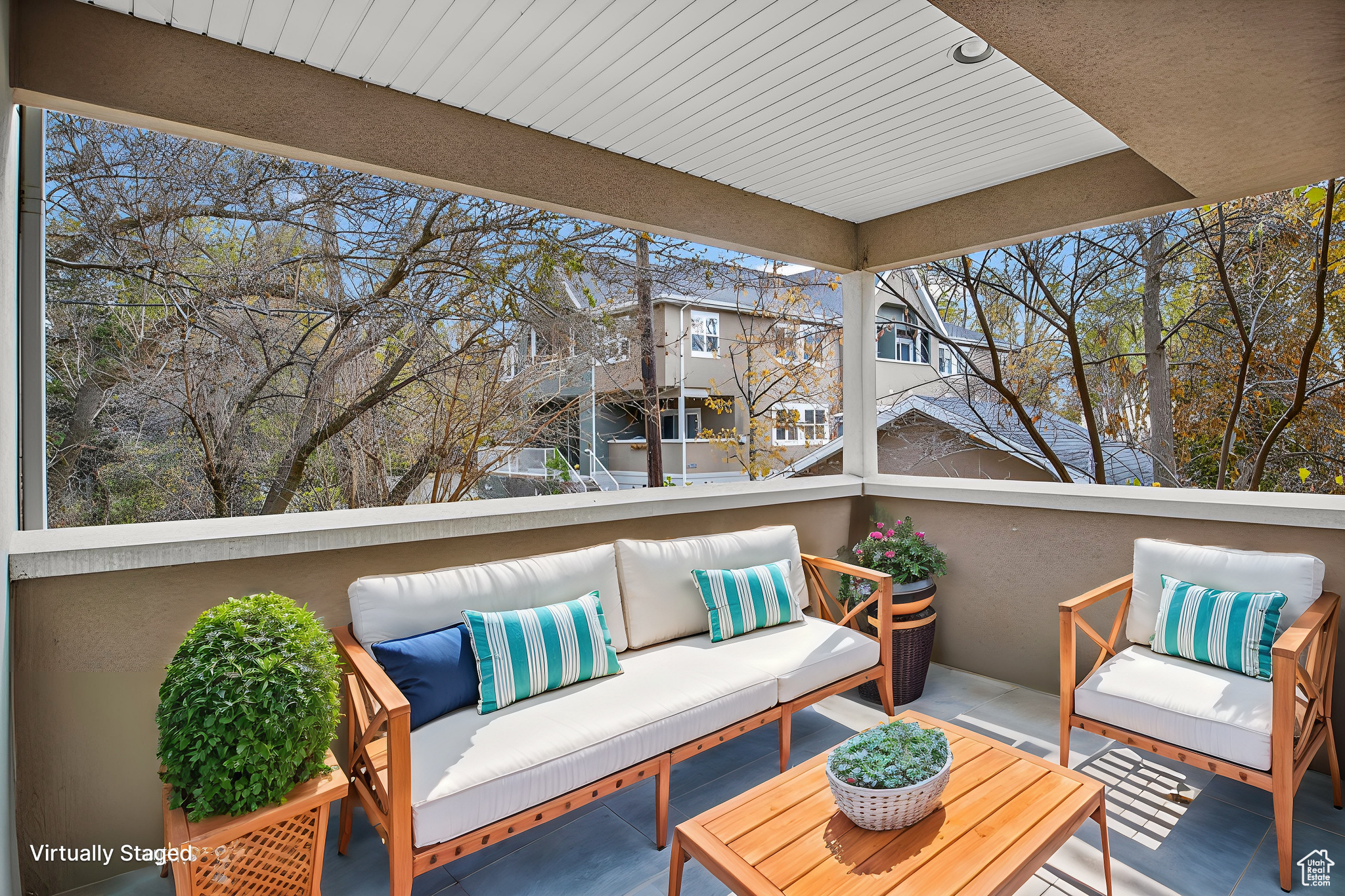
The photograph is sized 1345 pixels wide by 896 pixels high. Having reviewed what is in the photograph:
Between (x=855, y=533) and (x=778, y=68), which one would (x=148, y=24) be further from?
(x=855, y=533)

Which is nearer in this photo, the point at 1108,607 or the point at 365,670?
the point at 365,670

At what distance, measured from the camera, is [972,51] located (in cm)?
229

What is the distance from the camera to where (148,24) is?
2.11 meters

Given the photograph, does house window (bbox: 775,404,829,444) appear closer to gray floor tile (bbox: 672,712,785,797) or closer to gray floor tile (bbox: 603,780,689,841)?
gray floor tile (bbox: 672,712,785,797)

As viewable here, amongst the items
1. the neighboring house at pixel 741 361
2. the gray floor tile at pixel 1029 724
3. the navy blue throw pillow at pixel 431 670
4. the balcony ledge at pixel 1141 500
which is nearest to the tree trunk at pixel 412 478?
the neighboring house at pixel 741 361

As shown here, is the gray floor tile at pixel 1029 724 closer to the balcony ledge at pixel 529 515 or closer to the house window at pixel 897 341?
the balcony ledge at pixel 529 515

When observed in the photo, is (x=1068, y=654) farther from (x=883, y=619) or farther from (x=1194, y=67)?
(x=1194, y=67)

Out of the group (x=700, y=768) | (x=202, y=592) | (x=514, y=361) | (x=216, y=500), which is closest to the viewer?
(x=202, y=592)

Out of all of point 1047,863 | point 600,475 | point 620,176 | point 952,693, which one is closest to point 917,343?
point 600,475

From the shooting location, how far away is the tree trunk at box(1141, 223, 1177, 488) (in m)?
5.95

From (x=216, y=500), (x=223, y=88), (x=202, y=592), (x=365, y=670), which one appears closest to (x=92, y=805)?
(x=202, y=592)

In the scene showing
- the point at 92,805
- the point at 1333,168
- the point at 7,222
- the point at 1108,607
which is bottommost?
the point at 92,805

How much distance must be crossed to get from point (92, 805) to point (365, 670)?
97cm

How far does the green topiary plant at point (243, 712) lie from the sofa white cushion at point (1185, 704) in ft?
8.72
